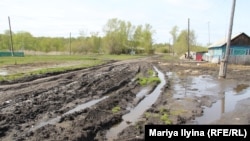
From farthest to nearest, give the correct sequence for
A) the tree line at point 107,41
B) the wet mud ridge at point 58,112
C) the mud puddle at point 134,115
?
the tree line at point 107,41 < the mud puddle at point 134,115 < the wet mud ridge at point 58,112

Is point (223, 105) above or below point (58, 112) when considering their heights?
below

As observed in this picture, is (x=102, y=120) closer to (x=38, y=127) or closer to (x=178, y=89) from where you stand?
(x=38, y=127)

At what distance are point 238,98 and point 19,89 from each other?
11.6 m

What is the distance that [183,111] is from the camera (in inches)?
429

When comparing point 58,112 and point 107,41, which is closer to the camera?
point 58,112

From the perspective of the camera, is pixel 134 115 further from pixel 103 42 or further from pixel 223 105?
pixel 103 42

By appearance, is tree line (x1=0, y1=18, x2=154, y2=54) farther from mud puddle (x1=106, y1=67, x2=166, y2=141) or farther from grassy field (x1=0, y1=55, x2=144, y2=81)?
mud puddle (x1=106, y1=67, x2=166, y2=141)

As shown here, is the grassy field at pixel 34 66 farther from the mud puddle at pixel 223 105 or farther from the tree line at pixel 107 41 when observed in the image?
the tree line at pixel 107 41

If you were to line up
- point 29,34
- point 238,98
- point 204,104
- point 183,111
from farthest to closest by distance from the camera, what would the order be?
point 29,34
point 238,98
point 204,104
point 183,111

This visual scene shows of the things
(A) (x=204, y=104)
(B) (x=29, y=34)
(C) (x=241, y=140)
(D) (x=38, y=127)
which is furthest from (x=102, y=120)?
(B) (x=29, y=34)

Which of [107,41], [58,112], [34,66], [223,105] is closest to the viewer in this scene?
[58,112]

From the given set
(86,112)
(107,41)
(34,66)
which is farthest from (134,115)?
(107,41)

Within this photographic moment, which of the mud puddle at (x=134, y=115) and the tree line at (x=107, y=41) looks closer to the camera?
the mud puddle at (x=134, y=115)

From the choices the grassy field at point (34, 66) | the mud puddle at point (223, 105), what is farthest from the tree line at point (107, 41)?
the mud puddle at point (223, 105)
